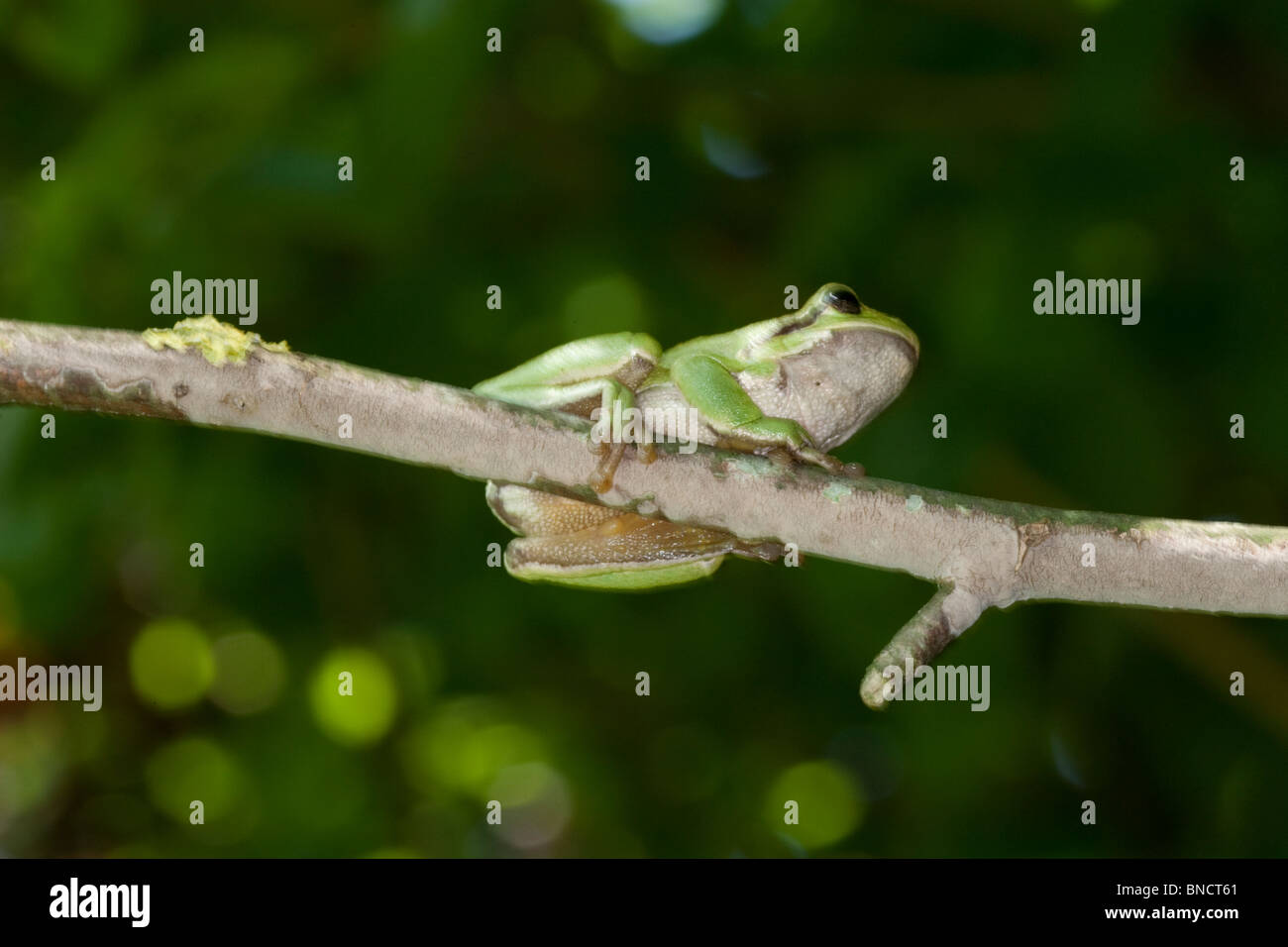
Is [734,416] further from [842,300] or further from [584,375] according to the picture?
[842,300]

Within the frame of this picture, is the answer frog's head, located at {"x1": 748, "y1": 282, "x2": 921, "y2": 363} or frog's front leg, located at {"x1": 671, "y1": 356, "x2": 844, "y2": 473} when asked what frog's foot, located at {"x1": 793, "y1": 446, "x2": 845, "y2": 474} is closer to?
frog's front leg, located at {"x1": 671, "y1": 356, "x2": 844, "y2": 473}

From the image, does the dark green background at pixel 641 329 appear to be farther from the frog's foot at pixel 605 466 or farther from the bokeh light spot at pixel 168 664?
the frog's foot at pixel 605 466

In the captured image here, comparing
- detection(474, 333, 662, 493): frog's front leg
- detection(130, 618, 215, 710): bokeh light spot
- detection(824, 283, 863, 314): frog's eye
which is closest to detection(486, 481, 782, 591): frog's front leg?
detection(474, 333, 662, 493): frog's front leg

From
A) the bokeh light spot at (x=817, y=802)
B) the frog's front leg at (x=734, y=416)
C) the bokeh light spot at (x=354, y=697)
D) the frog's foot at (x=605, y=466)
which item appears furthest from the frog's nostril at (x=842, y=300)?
the bokeh light spot at (x=817, y=802)

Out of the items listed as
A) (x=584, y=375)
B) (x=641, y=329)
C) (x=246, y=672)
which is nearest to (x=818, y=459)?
(x=584, y=375)

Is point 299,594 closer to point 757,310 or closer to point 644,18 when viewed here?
point 757,310
